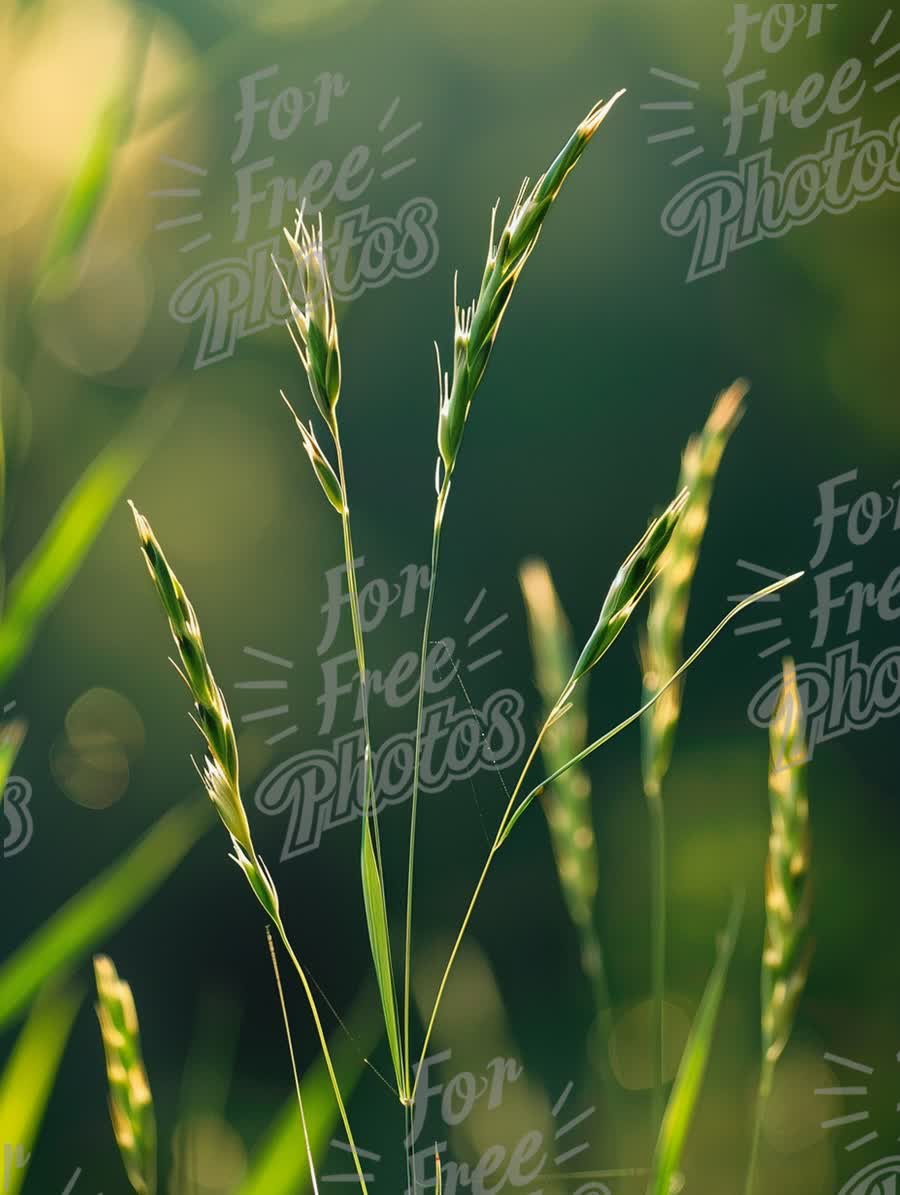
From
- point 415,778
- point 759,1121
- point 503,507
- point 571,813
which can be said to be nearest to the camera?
point 415,778

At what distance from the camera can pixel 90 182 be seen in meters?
0.35

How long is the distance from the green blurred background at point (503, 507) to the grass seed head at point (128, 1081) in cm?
250

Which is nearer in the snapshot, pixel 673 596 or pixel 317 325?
pixel 317 325

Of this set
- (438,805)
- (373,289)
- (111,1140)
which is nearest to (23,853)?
(111,1140)

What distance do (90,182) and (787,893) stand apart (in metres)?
0.34

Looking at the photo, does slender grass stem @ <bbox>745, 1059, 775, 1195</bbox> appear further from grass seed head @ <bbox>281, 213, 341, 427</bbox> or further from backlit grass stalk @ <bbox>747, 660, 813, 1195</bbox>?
grass seed head @ <bbox>281, 213, 341, 427</bbox>

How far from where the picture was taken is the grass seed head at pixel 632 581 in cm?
25

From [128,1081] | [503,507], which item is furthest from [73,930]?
[503,507]

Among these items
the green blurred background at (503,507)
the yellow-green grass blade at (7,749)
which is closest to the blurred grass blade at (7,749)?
the yellow-green grass blade at (7,749)

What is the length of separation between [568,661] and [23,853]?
119 inches

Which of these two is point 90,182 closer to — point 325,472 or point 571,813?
point 325,472

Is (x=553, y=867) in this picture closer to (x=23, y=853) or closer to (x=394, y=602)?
(x=394, y=602)

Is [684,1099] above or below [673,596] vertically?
below

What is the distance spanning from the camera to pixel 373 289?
3260mm
